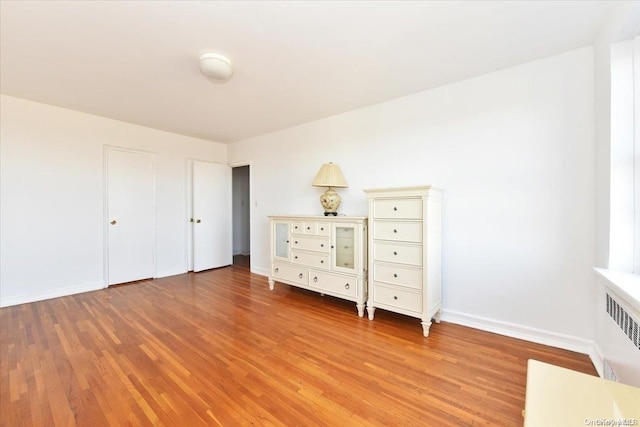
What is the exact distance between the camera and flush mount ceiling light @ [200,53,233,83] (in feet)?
6.83

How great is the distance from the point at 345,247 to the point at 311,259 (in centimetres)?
49

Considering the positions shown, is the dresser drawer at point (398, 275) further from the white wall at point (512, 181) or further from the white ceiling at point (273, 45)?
the white ceiling at point (273, 45)

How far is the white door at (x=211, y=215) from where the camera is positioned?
4.54 metres

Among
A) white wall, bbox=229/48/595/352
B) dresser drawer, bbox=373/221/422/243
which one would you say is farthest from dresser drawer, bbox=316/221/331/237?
white wall, bbox=229/48/595/352

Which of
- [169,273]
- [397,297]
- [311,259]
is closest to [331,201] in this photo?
[311,259]

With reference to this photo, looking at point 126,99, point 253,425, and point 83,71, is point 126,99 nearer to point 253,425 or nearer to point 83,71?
point 83,71

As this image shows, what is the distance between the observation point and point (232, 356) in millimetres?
1941

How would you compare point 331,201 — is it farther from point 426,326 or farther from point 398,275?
point 426,326

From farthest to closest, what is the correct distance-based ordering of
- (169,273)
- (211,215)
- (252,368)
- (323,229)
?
(211,215) < (169,273) < (323,229) < (252,368)

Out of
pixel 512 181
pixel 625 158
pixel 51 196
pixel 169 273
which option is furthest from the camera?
pixel 169 273

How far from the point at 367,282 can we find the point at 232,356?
1433 mm

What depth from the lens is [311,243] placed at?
312 cm

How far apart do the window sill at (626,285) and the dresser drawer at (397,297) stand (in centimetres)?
118

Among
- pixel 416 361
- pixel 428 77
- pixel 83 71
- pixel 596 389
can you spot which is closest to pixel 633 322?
pixel 596 389
